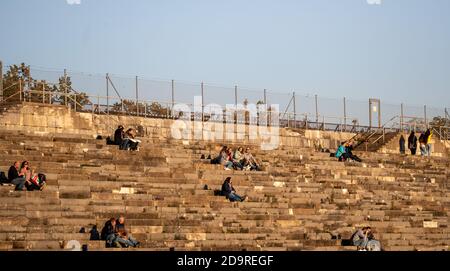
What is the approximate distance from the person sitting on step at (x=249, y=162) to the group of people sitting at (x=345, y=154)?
521 centimetres

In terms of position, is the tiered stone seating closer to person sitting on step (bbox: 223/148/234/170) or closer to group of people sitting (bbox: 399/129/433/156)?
person sitting on step (bbox: 223/148/234/170)

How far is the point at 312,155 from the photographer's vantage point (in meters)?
45.2

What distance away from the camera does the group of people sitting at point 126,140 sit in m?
39.6

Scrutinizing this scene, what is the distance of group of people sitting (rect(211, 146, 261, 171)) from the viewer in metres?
40.5

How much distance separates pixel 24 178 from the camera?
33719 millimetres

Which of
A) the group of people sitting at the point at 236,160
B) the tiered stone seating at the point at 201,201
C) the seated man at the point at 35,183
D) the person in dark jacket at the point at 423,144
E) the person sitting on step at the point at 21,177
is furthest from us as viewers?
the person in dark jacket at the point at 423,144

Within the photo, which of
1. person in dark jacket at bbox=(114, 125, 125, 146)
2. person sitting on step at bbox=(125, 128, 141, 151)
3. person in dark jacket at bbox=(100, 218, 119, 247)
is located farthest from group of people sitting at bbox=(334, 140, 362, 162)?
person in dark jacket at bbox=(100, 218, 119, 247)

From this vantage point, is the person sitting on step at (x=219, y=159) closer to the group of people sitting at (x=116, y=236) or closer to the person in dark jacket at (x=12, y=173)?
the group of people sitting at (x=116, y=236)

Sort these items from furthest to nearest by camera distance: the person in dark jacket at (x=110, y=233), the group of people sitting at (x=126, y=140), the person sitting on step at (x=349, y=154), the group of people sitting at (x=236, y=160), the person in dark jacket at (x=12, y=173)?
the person sitting on step at (x=349, y=154) → the group of people sitting at (x=236, y=160) → the group of people sitting at (x=126, y=140) → the person in dark jacket at (x=12, y=173) → the person in dark jacket at (x=110, y=233)

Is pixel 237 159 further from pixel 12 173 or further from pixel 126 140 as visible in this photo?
pixel 12 173

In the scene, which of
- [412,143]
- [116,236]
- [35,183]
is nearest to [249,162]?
[35,183]

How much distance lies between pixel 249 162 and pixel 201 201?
4932 millimetres

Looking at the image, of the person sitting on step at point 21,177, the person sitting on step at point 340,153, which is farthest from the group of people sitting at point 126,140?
the person sitting on step at point 340,153
